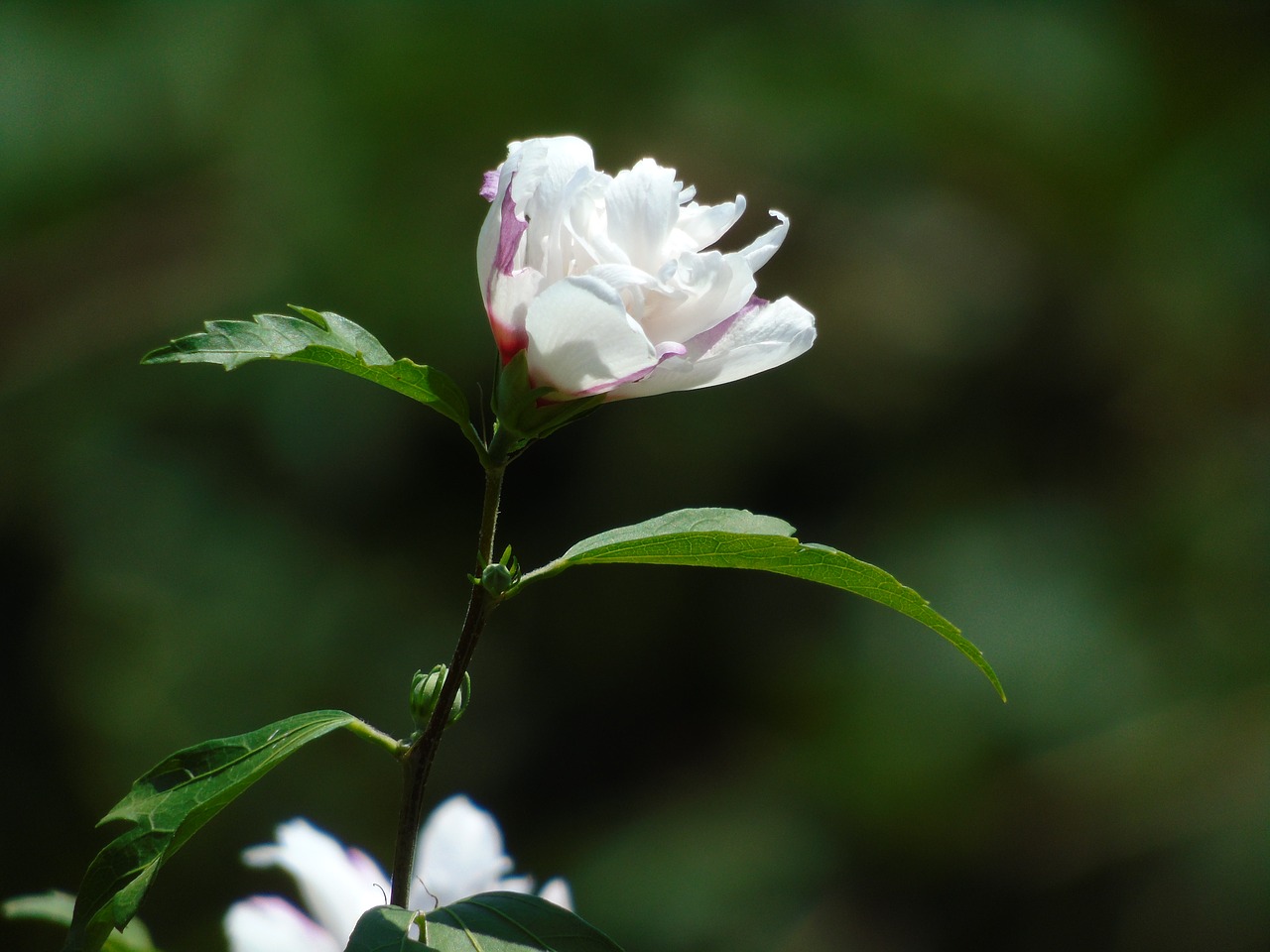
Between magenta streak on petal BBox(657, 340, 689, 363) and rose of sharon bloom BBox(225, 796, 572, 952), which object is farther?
rose of sharon bloom BBox(225, 796, 572, 952)

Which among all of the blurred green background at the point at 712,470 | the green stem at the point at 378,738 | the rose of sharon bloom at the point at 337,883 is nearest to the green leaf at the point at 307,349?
the green stem at the point at 378,738

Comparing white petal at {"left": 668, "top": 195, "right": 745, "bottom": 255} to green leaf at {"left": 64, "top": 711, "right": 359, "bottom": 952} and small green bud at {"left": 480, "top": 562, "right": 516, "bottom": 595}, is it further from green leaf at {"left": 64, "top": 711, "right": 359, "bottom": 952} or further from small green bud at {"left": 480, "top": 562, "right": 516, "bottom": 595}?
green leaf at {"left": 64, "top": 711, "right": 359, "bottom": 952}

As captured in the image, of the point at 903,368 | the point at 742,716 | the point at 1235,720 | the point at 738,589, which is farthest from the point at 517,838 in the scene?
the point at 1235,720

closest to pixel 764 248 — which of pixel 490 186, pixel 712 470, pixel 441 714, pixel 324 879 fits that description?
pixel 490 186

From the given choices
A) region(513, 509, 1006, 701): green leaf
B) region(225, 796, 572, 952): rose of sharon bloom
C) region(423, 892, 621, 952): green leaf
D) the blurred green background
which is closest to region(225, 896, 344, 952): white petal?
region(225, 796, 572, 952): rose of sharon bloom

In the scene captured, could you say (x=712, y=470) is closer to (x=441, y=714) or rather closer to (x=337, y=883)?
(x=337, y=883)

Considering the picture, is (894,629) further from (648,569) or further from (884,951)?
(884,951)
